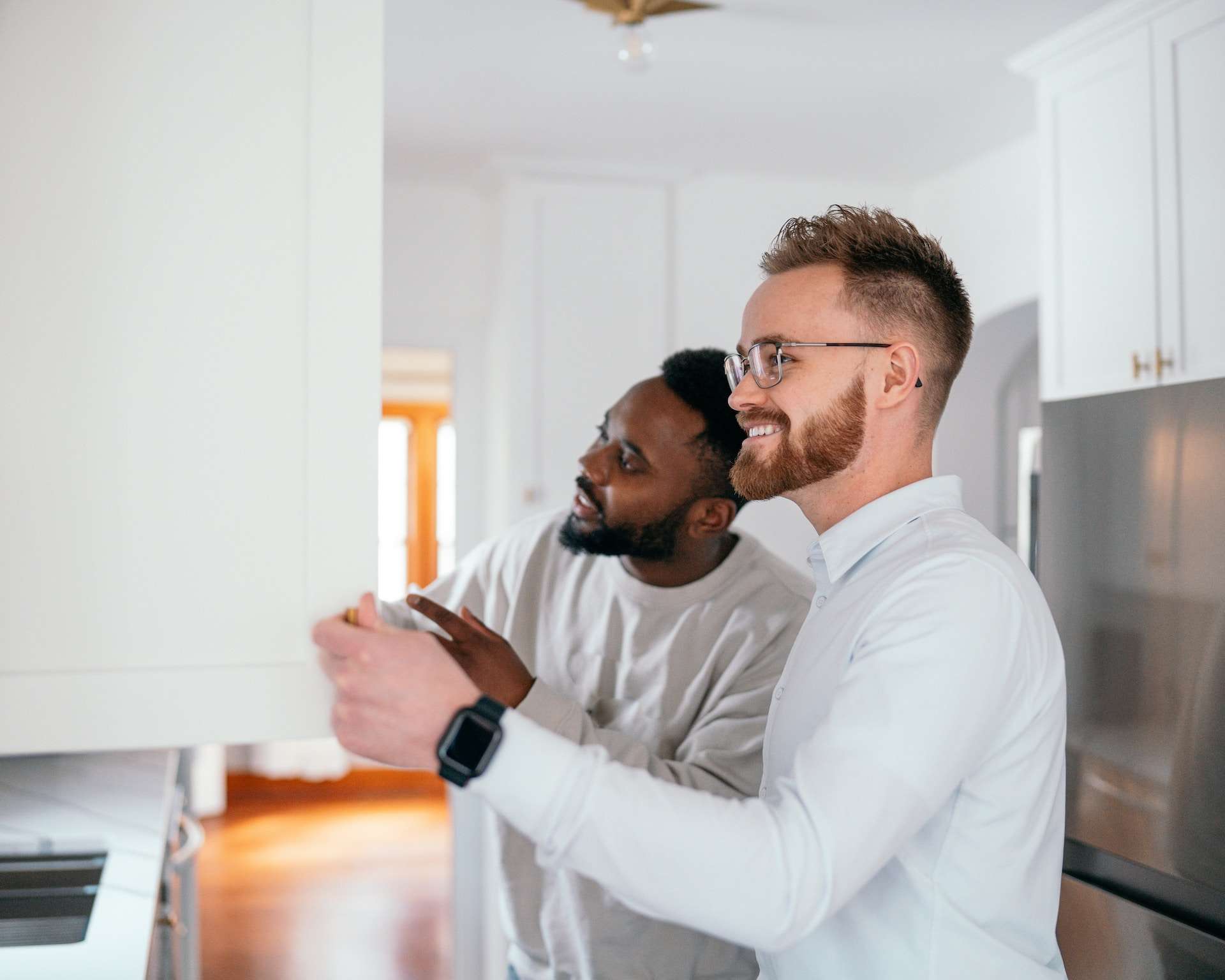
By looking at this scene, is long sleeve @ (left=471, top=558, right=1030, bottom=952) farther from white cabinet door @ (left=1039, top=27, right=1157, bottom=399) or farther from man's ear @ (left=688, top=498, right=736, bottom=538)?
white cabinet door @ (left=1039, top=27, right=1157, bottom=399)

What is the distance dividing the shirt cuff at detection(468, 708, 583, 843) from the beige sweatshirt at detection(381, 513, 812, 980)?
1.35 ft

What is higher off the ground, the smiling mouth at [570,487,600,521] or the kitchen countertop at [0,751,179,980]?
the smiling mouth at [570,487,600,521]

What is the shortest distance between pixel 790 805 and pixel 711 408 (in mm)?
944

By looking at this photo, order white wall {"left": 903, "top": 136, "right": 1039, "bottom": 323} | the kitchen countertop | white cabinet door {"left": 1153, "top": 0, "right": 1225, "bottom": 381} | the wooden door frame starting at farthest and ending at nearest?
the wooden door frame
white wall {"left": 903, "top": 136, "right": 1039, "bottom": 323}
white cabinet door {"left": 1153, "top": 0, "right": 1225, "bottom": 381}
the kitchen countertop

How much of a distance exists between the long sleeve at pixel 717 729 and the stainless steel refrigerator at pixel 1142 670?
0.54 m

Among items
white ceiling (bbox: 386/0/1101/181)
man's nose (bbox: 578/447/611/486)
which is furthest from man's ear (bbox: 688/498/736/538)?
white ceiling (bbox: 386/0/1101/181)

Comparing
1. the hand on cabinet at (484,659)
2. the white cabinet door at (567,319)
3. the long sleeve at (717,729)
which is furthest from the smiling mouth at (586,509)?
the white cabinet door at (567,319)

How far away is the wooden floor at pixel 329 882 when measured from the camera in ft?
12.9

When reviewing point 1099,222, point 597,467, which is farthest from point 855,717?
point 1099,222

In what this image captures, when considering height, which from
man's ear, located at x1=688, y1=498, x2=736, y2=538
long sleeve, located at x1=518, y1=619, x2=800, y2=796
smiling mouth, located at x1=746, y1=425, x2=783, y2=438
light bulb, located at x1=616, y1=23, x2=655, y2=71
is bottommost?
long sleeve, located at x1=518, y1=619, x2=800, y2=796

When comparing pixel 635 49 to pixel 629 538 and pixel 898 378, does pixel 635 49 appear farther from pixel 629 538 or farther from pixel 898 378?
pixel 898 378

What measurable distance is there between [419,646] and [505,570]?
0.85m

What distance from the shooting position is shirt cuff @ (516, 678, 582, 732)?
1.21m

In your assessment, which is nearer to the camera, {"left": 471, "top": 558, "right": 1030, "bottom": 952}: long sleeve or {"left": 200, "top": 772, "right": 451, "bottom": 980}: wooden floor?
{"left": 471, "top": 558, "right": 1030, "bottom": 952}: long sleeve
